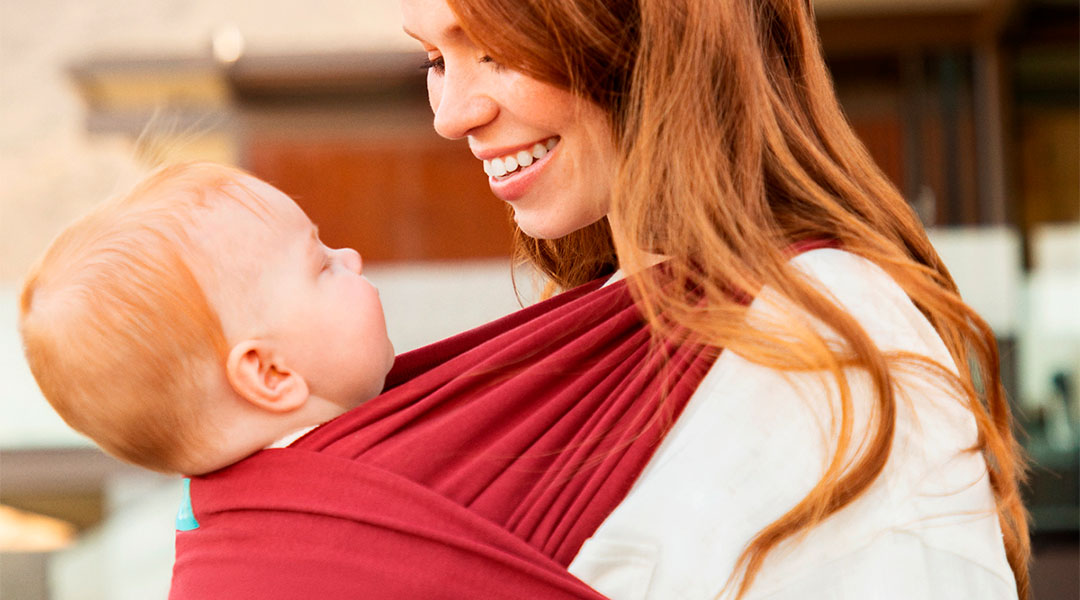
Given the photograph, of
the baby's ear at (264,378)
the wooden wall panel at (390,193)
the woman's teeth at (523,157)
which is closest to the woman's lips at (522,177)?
the woman's teeth at (523,157)

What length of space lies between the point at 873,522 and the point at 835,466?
0.05 m

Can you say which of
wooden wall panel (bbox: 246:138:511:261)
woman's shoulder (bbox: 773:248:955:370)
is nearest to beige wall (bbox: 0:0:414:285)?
wooden wall panel (bbox: 246:138:511:261)

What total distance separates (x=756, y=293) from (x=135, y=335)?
46 centimetres

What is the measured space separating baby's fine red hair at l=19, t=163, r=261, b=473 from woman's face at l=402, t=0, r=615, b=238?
0.75 feet

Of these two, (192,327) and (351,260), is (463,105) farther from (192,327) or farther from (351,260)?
(192,327)

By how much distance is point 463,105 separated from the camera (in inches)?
39.8

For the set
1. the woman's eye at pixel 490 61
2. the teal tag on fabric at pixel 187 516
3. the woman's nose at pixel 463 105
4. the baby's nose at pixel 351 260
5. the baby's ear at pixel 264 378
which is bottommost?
the teal tag on fabric at pixel 187 516

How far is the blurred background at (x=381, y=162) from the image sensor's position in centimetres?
360

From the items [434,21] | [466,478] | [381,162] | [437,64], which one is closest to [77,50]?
[381,162]

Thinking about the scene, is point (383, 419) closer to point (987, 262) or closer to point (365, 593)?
point (365, 593)

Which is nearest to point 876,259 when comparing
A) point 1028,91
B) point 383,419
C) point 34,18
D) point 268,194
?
point 383,419

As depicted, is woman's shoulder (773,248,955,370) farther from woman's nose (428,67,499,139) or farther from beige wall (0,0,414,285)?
beige wall (0,0,414,285)

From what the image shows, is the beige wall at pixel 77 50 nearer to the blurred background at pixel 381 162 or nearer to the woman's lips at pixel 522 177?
the blurred background at pixel 381 162

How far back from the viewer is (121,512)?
3891mm
